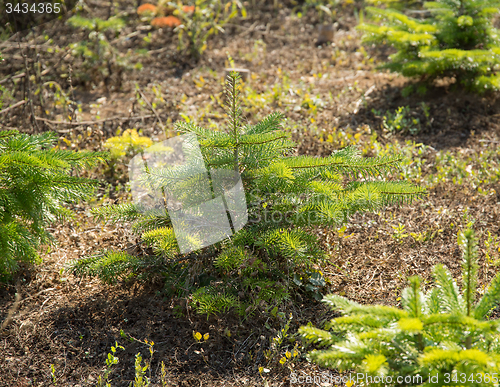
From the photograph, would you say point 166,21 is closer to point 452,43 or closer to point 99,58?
point 99,58

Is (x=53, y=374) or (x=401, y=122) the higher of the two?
(x=401, y=122)

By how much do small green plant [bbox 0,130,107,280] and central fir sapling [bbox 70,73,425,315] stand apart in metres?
0.29

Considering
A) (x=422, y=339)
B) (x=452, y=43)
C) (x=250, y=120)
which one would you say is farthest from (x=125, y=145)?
(x=452, y=43)

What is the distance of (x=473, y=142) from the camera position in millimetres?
4645

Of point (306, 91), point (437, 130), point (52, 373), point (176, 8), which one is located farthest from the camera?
point (176, 8)

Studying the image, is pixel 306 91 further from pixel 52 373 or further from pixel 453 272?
pixel 52 373

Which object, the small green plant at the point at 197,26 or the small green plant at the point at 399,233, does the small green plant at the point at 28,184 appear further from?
the small green plant at the point at 197,26

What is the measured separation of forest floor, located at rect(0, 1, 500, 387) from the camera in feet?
8.57

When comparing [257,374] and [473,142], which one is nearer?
[257,374]

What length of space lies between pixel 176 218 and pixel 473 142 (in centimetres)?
352

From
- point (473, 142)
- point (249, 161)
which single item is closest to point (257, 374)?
point (249, 161)

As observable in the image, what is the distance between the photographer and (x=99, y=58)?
573 centimetres

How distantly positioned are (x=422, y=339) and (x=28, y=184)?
7.71 feet

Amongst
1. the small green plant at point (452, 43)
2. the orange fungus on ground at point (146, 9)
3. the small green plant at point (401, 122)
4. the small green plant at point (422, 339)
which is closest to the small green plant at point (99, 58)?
the orange fungus on ground at point (146, 9)
